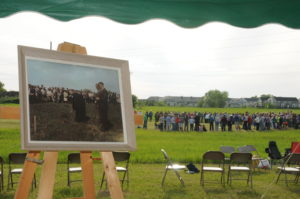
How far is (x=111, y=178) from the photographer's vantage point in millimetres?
3135

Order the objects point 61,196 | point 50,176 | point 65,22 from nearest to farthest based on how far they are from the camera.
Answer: point 50,176 < point 65,22 < point 61,196

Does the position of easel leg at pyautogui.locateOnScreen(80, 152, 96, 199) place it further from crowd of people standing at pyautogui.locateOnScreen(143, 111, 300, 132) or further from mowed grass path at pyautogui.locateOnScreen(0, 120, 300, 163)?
crowd of people standing at pyautogui.locateOnScreen(143, 111, 300, 132)

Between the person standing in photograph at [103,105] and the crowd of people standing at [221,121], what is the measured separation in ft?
90.5

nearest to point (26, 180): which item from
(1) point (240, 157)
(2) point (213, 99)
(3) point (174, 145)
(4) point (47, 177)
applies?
(4) point (47, 177)

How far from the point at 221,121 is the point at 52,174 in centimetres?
3061

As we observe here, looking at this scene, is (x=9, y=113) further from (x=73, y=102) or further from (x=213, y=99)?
(x=213, y=99)

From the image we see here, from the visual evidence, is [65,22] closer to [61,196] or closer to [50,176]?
[50,176]

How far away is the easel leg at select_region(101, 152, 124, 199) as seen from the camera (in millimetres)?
3041

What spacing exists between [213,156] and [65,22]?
17.6 ft

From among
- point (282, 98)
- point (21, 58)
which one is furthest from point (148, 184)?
point (282, 98)

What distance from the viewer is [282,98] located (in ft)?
443

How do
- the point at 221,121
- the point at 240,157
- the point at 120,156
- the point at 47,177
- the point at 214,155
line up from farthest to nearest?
the point at 221,121
the point at 240,157
the point at 214,155
the point at 120,156
the point at 47,177

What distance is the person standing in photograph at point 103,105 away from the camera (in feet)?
10.5

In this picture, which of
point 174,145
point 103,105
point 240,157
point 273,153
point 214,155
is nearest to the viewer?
point 103,105
